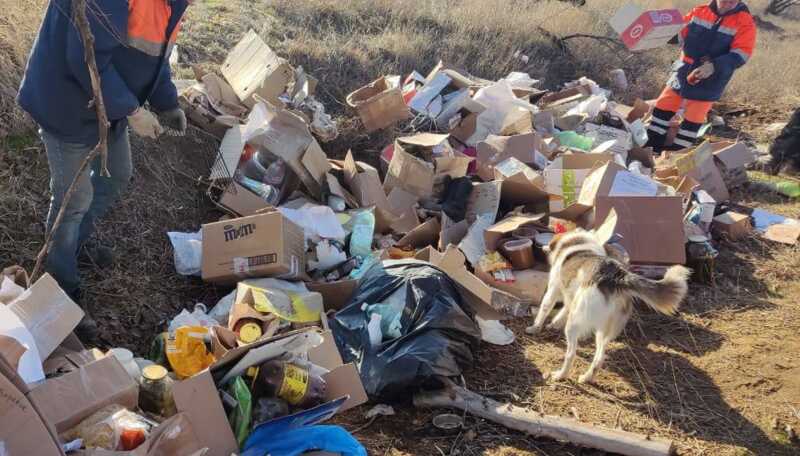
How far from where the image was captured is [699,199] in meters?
4.93

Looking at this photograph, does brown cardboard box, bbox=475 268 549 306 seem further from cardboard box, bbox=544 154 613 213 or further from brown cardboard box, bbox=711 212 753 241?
brown cardboard box, bbox=711 212 753 241

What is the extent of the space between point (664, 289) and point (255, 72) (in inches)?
134

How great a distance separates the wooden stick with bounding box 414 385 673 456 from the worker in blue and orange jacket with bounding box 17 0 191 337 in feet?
5.61

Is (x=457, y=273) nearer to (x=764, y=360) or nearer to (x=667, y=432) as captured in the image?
(x=667, y=432)

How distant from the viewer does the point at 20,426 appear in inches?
64.9

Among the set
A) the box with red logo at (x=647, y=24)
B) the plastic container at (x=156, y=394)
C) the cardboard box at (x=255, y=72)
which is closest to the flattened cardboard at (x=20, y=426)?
the plastic container at (x=156, y=394)

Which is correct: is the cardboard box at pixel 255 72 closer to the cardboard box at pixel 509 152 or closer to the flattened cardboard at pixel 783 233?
the cardboard box at pixel 509 152

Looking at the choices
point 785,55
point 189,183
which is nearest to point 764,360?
point 189,183

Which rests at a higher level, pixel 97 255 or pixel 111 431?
pixel 111 431

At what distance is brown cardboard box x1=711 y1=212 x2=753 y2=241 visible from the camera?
5.02 metres

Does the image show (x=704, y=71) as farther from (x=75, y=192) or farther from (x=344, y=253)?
(x=75, y=192)

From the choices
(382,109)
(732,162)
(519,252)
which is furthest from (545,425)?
(732,162)

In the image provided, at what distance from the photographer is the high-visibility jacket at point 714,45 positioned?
569cm

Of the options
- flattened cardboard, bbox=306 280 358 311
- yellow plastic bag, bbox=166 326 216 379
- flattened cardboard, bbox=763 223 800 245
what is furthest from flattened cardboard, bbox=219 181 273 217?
flattened cardboard, bbox=763 223 800 245
